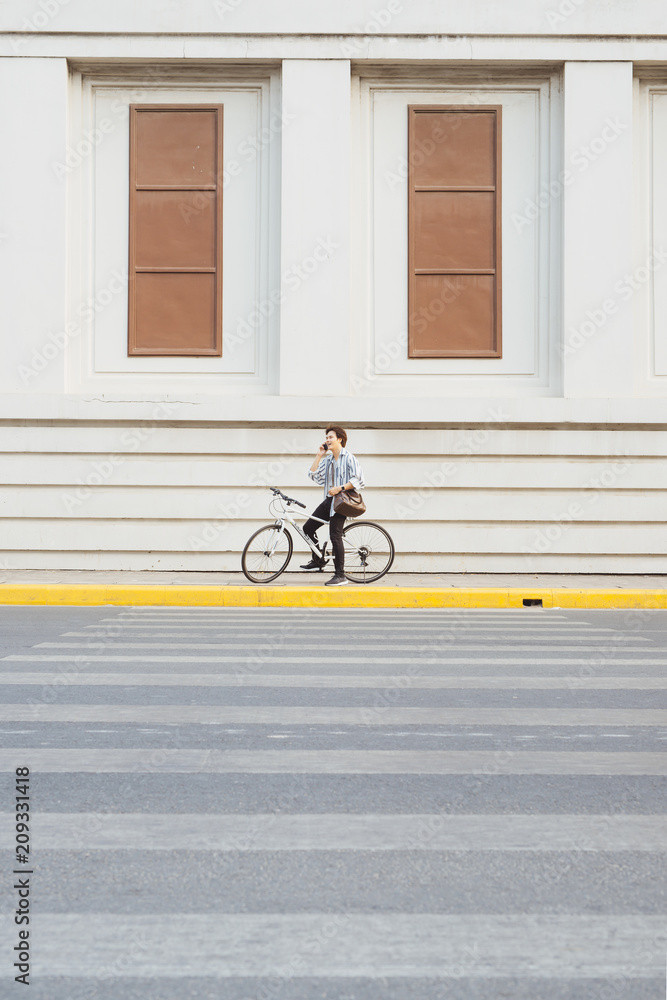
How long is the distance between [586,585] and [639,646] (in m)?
5.18

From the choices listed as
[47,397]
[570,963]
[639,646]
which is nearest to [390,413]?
[47,397]

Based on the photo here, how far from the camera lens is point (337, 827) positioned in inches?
171

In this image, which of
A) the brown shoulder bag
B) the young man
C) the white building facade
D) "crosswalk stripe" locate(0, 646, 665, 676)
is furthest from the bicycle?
"crosswalk stripe" locate(0, 646, 665, 676)

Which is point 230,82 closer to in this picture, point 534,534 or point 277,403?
point 277,403

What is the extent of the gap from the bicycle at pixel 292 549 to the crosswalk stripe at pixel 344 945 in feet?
35.5

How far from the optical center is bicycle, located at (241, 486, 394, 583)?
14469 millimetres

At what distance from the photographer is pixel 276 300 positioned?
17109 mm

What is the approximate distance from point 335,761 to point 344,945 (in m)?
2.16

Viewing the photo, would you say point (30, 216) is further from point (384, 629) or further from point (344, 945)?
point (344, 945)

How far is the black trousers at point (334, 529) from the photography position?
14.1 metres

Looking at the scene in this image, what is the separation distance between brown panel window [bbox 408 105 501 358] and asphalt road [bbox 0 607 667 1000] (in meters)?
9.42

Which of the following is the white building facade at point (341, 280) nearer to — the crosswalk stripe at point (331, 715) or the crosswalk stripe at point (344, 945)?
the crosswalk stripe at point (331, 715)

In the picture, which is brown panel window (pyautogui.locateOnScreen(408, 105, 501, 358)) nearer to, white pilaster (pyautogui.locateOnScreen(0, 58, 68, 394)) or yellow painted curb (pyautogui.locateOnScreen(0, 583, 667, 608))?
yellow painted curb (pyautogui.locateOnScreen(0, 583, 667, 608))

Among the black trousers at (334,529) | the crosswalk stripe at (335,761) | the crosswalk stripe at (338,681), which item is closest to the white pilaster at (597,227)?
the black trousers at (334,529)
